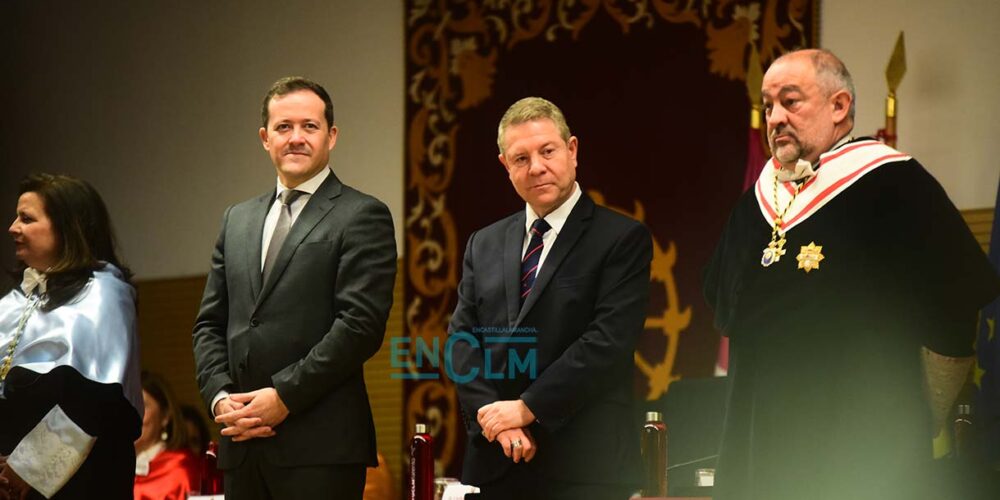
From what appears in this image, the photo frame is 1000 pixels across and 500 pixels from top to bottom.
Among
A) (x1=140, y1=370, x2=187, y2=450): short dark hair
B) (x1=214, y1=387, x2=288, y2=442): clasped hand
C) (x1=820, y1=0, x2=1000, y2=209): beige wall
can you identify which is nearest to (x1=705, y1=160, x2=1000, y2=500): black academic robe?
(x1=214, y1=387, x2=288, y2=442): clasped hand

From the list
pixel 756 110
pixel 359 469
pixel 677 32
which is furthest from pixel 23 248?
pixel 677 32

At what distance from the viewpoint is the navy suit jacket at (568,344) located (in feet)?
10.00

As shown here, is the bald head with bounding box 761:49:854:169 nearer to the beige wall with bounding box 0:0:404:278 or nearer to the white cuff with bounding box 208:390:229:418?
the white cuff with bounding box 208:390:229:418

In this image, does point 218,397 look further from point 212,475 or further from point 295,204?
point 212,475

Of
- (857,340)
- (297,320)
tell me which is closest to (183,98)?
(297,320)

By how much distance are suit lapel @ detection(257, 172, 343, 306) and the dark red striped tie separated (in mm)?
500

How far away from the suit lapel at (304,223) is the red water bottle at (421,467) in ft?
2.14

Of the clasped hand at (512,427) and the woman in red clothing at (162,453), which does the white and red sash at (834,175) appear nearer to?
the clasped hand at (512,427)

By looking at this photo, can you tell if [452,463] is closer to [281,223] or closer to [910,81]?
[910,81]

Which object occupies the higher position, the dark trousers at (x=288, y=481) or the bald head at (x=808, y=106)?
the bald head at (x=808, y=106)

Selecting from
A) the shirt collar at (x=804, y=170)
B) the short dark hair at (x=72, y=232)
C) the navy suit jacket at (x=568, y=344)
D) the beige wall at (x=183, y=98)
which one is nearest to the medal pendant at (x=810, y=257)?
the shirt collar at (x=804, y=170)

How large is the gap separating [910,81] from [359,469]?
3.33 meters

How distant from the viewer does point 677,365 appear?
6.02m

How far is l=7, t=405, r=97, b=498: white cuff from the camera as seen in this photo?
3549mm
